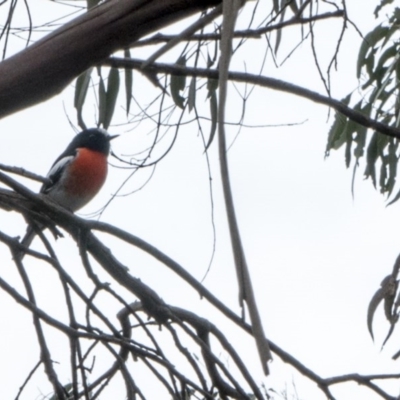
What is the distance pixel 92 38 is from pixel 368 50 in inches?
64.0

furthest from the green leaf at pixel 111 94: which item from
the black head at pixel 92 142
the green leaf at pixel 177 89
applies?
the black head at pixel 92 142

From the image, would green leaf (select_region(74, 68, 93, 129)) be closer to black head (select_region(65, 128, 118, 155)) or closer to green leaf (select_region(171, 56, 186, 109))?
green leaf (select_region(171, 56, 186, 109))

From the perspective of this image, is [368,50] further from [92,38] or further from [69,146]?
[69,146]

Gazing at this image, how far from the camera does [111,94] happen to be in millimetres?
1753

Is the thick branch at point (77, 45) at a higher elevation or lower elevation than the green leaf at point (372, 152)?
lower

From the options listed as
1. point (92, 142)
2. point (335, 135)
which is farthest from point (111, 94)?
point (92, 142)

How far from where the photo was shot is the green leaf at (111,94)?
5.74 ft

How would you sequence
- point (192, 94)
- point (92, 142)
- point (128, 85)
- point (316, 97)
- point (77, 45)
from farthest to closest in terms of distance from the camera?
point (92, 142), point (128, 85), point (192, 94), point (316, 97), point (77, 45)

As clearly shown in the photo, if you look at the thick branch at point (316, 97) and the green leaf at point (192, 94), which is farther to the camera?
the green leaf at point (192, 94)

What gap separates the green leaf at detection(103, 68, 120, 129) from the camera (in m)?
1.75

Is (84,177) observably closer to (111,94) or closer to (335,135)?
(335,135)

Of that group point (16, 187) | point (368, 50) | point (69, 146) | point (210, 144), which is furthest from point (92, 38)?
point (69, 146)

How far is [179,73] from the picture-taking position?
4.66 ft

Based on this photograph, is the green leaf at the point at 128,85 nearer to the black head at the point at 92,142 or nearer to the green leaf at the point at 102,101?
the green leaf at the point at 102,101
